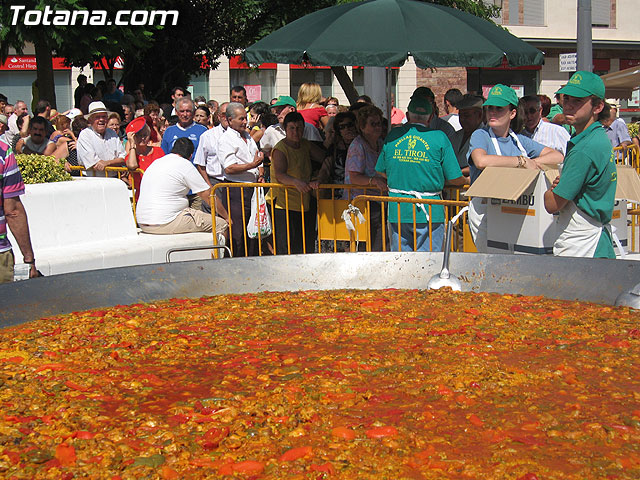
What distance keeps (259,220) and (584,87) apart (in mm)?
4449

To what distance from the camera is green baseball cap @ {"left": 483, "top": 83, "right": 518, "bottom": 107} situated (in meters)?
6.39

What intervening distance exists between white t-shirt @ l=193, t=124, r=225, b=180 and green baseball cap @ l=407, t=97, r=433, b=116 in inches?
130

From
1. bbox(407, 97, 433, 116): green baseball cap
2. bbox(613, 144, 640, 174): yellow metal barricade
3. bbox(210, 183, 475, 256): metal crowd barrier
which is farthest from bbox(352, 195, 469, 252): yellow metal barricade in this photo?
bbox(613, 144, 640, 174): yellow metal barricade

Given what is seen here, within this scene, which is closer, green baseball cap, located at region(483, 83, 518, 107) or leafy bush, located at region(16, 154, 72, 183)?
green baseball cap, located at region(483, 83, 518, 107)

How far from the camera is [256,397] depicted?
2.94 meters

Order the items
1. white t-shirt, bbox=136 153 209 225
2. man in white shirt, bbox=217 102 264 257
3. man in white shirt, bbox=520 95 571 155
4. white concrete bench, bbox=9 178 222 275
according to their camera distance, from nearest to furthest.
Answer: white concrete bench, bbox=9 178 222 275, man in white shirt, bbox=520 95 571 155, white t-shirt, bbox=136 153 209 225, man in white shirt, bbox=217 102 264 257

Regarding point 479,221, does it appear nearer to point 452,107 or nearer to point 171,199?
point 171,199

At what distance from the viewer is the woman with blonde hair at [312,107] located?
1034 centimetres

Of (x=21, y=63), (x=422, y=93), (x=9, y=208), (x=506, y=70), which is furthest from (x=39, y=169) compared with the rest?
(x=506, y=70)

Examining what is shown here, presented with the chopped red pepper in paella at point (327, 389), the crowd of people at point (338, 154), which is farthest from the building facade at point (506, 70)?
the chopped red pepper in paella at point (327, 389)

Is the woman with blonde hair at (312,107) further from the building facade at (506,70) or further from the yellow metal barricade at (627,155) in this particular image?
the building facade at (506,70)

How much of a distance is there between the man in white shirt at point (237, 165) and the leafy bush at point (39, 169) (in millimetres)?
1826

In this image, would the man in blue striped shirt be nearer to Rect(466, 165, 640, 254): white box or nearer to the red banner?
Rect(466, 165, 640, 254): white box

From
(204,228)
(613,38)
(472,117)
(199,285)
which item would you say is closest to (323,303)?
(199,285)
